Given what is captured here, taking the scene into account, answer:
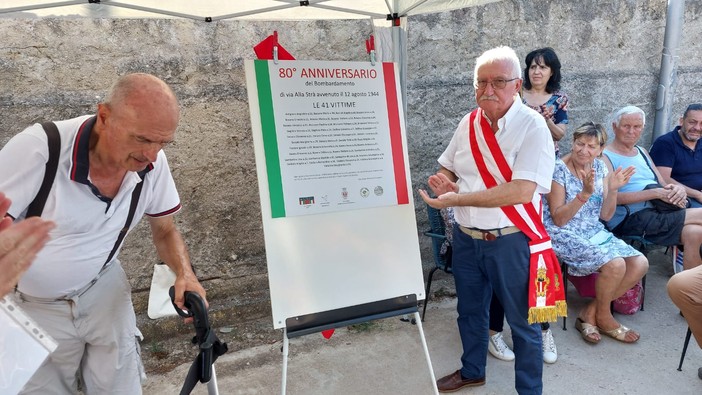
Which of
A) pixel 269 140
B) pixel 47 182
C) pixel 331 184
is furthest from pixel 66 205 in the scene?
pixel 331 184

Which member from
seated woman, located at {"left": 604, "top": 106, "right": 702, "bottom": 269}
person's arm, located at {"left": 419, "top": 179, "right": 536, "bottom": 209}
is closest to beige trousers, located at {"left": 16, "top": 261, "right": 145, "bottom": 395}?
person's arm, located at {"left": 419, "top": 179, "right": 536, "bottom": 209}

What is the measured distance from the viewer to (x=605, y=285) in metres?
3.19

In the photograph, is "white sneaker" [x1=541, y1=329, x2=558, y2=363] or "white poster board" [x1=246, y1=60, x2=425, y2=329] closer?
"white poster board" [x1=246, y1=60, x2=425, y2=329]

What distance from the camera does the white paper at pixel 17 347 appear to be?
1.00m

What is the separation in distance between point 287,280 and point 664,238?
3.01 metres

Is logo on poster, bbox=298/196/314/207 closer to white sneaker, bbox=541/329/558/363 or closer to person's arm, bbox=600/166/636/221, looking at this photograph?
white sneaker, bbox=541/329/558/363

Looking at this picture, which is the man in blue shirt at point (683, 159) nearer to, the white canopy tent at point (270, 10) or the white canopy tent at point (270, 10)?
the white canopy tent at point (270, 10)

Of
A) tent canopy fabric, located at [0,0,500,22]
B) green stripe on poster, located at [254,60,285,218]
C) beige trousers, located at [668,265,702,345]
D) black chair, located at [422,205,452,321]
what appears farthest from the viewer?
black chair, located at [422,205,452,321]

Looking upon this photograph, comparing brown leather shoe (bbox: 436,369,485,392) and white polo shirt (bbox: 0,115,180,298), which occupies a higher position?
white polo shirt (bbox: 0,115,180,298)

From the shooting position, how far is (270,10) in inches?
97.5

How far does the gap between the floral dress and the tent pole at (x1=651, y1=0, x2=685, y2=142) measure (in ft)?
5.86

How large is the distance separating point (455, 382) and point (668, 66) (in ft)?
12.6

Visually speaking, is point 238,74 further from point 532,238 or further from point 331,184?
point 532,238

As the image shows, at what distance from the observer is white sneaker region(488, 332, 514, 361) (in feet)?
9.75
